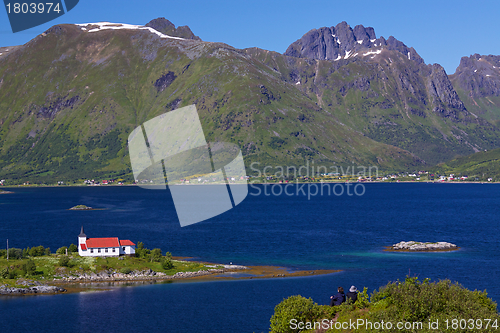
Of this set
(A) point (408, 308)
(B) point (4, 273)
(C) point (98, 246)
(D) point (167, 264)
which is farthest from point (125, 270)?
(A) point (408, 308)

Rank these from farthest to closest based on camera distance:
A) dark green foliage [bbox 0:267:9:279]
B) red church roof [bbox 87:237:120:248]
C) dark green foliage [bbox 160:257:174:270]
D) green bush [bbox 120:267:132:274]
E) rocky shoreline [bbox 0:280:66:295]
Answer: dark green foliage [bbox 160:257:174:270] → red church roof [bbox 87:237:120:248] → green bush [bbox 120:267:132:274] → dark green foliage [bbox 0:267:9:279] → rocky shoreline [bbox 0:280:66:295]

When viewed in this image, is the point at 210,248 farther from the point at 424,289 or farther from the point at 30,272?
the point at 424,289

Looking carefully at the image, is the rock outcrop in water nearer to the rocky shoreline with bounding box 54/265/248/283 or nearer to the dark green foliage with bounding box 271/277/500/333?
the rocky shoreline with bounding box 54/265/248/283

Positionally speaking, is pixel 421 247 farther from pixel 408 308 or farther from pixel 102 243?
pixel 408 308

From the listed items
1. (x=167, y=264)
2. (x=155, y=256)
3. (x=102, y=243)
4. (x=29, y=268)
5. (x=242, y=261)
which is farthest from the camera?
(x=242, y=261)

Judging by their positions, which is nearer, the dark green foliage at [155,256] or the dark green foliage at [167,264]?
the dark green foliage at [167,264]

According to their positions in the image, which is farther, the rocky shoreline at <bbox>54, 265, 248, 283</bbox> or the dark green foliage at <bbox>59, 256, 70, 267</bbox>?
the dark green foliage at <bbox>59, 256, 70, 267</bbox>

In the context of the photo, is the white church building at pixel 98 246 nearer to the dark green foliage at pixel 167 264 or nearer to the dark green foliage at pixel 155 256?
the dark green foliage at pixel 155 256

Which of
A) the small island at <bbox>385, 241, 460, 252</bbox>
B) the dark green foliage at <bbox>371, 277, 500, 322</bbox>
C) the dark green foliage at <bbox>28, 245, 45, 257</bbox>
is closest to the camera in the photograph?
the dark green foliage at <bbox>371, 277, 500, 322</bbox>

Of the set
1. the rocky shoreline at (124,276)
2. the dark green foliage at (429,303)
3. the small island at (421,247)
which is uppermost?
the dark green foliage at (429,303)

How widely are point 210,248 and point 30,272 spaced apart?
49.1 metres

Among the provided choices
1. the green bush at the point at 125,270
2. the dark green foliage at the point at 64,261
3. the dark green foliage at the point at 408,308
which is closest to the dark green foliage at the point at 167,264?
the green bush at the point at 125,270

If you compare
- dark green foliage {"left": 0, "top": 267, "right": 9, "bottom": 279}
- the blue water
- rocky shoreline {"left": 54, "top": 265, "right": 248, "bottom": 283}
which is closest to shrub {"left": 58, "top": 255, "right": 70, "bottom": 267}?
rocky shoreline {"left": 54, "top": 265, "right": 248, "bottom": 283}

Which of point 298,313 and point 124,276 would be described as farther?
point 124,276
